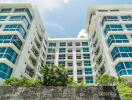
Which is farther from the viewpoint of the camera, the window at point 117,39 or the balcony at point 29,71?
the balcony at point 29,71

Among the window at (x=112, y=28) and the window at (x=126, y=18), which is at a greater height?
Result: the window at (x=126, y=18)

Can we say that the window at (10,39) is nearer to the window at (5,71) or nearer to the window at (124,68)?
the window at (5,71)

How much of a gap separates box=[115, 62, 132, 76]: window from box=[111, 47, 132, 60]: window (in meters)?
1.45

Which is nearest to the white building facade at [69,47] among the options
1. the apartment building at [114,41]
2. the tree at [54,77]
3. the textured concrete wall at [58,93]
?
the apartment building at [114,41]

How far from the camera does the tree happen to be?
60.3ft

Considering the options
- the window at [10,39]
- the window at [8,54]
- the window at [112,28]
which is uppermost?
the window at [112,28]

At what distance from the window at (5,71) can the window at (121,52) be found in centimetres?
1555

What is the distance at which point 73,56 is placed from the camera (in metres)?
48.3

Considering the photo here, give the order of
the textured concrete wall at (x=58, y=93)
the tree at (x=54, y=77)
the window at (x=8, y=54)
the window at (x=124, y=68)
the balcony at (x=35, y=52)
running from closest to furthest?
the textured concrete wall at (x=58, y=93) → the tree at (x=54, y=77) → the window at (x=124, y=68) → the window at (x=8, y=54) → the balcony at (x=35, y=52)

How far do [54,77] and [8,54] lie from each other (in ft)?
42.6

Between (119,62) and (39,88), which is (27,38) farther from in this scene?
(39,88)

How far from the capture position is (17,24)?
3375cm

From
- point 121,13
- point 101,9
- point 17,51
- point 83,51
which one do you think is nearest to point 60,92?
point 17,51

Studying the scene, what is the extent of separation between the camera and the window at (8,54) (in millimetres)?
29144
